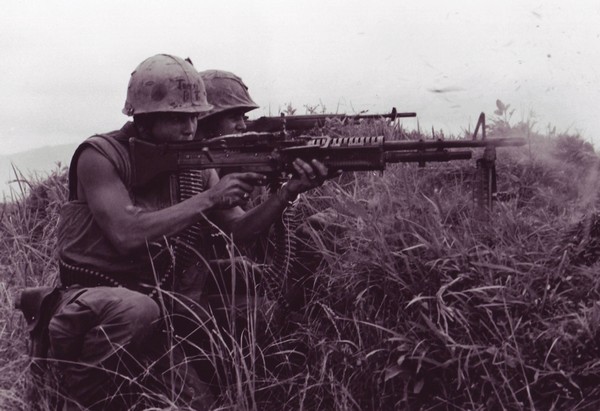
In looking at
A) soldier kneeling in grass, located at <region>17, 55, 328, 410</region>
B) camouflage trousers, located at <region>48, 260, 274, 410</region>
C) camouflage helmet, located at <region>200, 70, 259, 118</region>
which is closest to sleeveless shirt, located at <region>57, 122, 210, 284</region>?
soldier kneeling in grass, located at <region>17, 55, 328, 410</region>

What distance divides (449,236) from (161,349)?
1714mm

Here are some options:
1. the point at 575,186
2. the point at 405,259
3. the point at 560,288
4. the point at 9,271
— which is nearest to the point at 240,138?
the point at 405,259

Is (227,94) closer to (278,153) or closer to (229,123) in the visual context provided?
(229,123)

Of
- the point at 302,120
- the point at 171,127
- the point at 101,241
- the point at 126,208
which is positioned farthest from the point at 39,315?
the point at 302,120

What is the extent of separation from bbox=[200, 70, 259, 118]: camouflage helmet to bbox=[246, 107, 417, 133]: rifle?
0.83 m

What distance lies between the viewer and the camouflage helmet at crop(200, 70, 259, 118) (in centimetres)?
640

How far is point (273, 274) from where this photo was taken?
5.39 m

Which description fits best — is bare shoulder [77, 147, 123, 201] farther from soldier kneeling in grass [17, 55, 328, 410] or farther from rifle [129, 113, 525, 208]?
rifle [129, 113, 525, 208]

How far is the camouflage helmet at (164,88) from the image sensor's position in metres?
4.81

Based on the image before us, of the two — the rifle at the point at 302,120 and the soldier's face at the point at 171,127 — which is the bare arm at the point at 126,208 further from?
the rifle at the point at 302,120

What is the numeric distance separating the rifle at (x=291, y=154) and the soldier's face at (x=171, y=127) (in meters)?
0.12

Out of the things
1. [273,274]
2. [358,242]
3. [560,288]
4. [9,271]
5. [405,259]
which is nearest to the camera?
[560,288]

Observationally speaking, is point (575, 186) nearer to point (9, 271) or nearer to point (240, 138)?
point (240, 138)

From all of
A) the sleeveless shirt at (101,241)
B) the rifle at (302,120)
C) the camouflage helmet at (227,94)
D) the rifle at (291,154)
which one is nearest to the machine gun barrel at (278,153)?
the rifle at (291,154)
